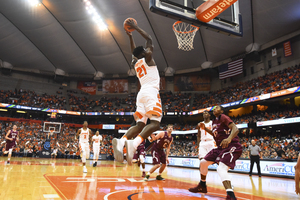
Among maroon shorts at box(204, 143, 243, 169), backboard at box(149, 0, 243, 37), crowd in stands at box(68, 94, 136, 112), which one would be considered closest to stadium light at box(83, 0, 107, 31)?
crowd in stands at box(68, 94, 136, 112)

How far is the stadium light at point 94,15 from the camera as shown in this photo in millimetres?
24331

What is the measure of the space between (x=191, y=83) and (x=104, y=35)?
1615 centimetres

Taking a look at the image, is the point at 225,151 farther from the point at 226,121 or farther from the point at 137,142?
the point at 137,142

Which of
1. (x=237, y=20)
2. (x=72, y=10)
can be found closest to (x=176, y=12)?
(x=237, y=20)

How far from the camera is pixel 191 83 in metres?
36.2

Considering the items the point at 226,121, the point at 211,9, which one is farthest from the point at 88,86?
the point at 226,121

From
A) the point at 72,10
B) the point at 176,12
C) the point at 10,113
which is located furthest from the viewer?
the point at 10,113

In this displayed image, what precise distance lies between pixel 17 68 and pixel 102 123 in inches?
660

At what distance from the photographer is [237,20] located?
9914mm

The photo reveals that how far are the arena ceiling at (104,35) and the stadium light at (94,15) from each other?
0.44 metres

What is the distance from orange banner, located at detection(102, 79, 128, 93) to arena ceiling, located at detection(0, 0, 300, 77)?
2616 mm

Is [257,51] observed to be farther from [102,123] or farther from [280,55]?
[102,123]

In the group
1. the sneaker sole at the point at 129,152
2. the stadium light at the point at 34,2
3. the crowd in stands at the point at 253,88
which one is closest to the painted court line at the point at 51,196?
the sneaker sole at the point at 129,152

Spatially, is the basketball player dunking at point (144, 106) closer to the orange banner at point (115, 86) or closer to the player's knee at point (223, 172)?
the player's knee at point (223, 172)
